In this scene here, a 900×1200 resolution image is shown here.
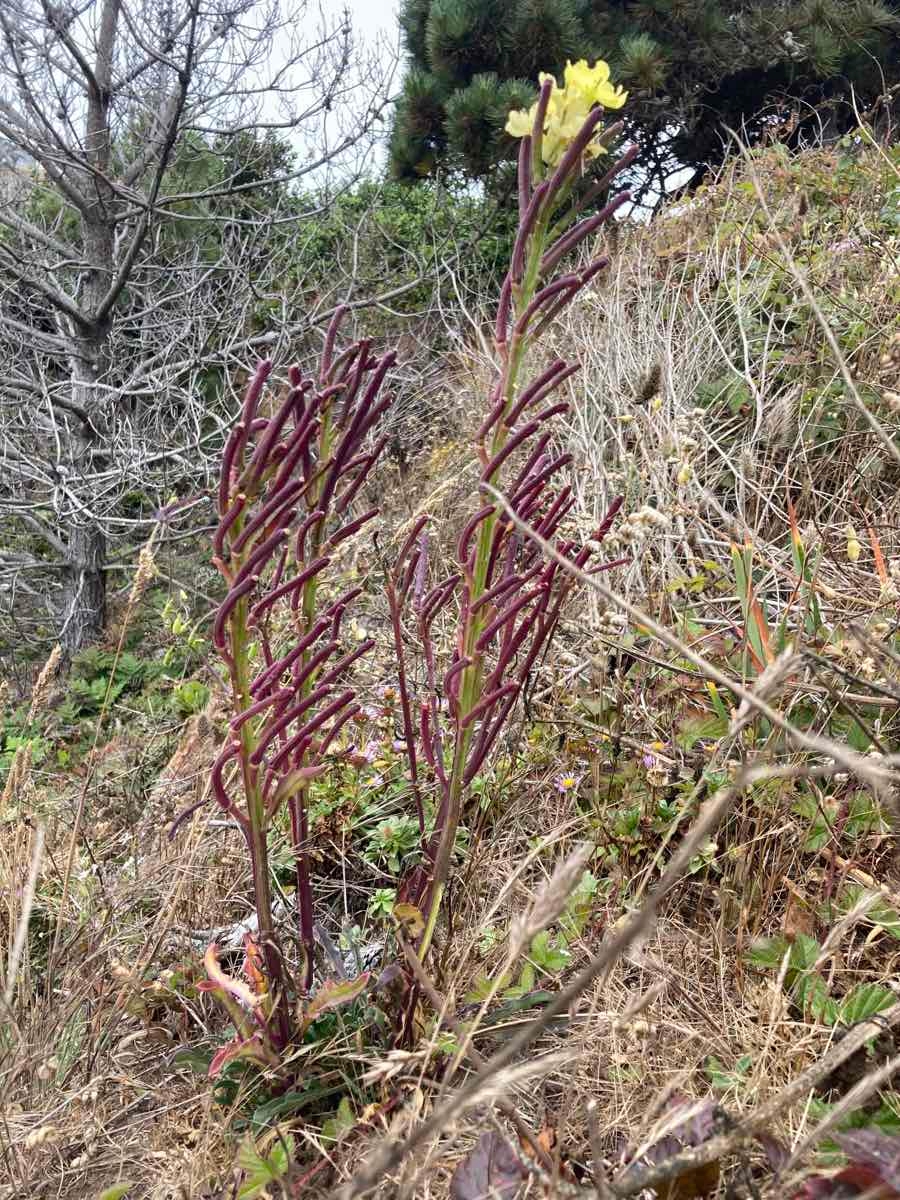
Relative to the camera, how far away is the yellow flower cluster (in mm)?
859

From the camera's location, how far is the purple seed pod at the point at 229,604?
→ 891 mm

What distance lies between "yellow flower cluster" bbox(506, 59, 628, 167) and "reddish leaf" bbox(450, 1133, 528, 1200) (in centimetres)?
108

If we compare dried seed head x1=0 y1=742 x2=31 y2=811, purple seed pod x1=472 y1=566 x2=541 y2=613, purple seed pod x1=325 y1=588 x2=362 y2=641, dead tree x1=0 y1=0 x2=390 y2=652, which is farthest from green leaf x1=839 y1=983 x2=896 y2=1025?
dead tree x1=0 y1=0 x2=390 y2=652

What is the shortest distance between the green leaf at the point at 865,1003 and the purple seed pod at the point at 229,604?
967 mm

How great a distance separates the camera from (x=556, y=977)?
1267 millimetres

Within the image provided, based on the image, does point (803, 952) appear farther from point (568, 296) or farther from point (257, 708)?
point (568, 296)

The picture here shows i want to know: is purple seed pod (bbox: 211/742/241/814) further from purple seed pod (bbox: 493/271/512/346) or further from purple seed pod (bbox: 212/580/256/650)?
purple seed pod (bbox: 493/271/512/346)

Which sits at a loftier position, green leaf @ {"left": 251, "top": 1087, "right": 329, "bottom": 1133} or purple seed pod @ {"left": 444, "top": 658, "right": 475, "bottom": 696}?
purple seed pod @ {"left": 444, "top": 658, "right": 475, "bottom": 696}

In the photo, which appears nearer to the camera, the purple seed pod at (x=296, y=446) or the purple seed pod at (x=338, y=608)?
the purple seed pod at (x=296, y=446)

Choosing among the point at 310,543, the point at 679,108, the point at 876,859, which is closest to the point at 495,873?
the point at 876,859

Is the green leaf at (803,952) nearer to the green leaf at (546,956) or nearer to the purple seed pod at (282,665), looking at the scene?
the green leaf at (546,956)

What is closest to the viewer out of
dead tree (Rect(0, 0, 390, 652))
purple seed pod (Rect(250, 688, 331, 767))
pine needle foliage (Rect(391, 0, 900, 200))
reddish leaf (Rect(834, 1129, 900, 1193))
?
reddish leaf (Rect(834, 1129, 900, 1193))

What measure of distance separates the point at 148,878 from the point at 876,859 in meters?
1.39

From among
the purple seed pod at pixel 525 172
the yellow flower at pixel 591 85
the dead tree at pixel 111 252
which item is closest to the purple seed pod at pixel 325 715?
the purple seed pod at pixel 525 172
